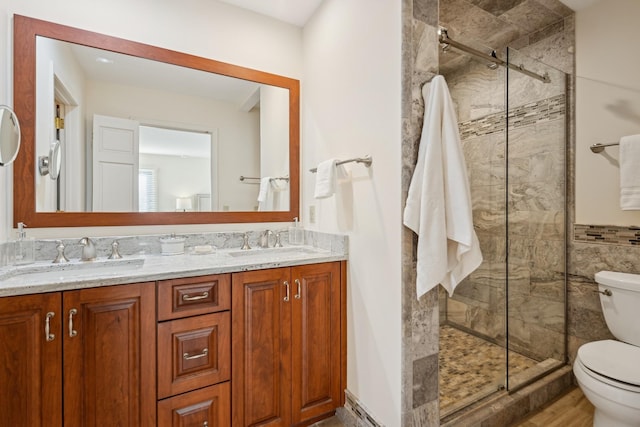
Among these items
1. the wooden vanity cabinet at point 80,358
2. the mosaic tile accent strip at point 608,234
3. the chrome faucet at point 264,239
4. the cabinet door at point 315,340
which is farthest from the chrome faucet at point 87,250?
the mosaic tile accent strip at point 608,234

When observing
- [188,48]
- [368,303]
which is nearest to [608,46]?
[368,303]

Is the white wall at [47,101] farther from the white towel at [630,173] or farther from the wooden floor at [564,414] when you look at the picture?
the white towel at [630,173]

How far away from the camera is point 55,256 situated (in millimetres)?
1507

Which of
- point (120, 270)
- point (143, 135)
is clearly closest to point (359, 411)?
point (120, 270)

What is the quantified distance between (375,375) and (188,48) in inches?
86.9

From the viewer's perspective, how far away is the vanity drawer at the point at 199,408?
1268mm

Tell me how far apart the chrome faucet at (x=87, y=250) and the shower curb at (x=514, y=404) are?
1.97 m

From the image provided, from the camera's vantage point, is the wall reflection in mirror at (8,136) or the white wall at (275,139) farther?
the white wall at (275,139)

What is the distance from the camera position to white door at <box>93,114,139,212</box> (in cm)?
165

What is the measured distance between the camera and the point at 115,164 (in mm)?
1690

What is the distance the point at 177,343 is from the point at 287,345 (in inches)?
20.8

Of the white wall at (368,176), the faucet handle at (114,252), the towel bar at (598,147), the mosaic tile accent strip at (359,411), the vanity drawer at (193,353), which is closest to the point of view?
the vanity drawer at (193,353)

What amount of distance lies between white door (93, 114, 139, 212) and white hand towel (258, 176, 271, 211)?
75 cm

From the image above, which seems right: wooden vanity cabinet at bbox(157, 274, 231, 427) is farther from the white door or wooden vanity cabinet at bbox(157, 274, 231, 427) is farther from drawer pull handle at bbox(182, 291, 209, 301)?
the white door
